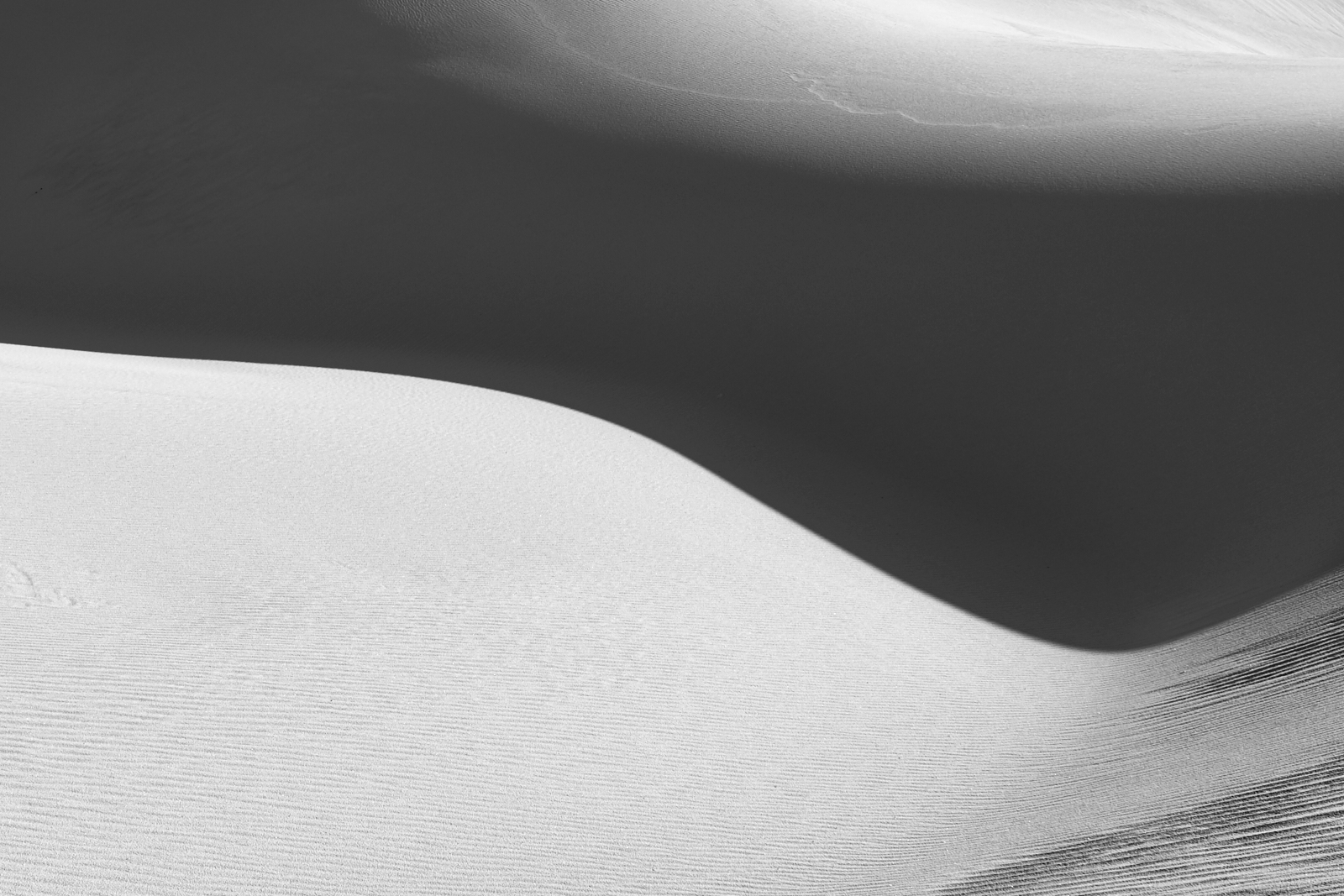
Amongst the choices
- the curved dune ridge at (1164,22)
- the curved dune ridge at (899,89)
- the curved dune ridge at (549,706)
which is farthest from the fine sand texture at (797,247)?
the curved dune ridge at (549,706)

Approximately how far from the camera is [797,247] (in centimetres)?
1160

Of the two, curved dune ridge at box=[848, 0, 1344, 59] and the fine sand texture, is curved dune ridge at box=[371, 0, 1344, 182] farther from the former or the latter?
curved dune ridge at box=[848, 0, 1344, 59]

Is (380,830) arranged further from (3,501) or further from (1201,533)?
(1201,533)

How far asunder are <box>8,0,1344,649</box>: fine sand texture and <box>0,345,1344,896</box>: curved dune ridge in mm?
1262

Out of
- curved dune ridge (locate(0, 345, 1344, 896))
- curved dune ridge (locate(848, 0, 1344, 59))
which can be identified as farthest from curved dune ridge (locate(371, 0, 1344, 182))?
curved dune ridge (locate(0, 345, 1344, 896))

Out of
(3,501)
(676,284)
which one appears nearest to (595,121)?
(676,284)

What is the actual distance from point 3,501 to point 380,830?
9.60ft

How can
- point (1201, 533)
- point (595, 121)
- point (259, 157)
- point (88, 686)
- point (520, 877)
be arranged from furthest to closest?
point (259, 157) → point (595, 121) → point (1201, 533) → point (88, 686) → point (520, 877)

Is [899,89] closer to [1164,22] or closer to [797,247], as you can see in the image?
[797,247]

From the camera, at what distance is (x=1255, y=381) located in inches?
336

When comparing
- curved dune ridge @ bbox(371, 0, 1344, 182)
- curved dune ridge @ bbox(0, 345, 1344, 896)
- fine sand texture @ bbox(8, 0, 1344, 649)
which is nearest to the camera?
curved dune ridge @ bbox(0, 345, 1344, 896)

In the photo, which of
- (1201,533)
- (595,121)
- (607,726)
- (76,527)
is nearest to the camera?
(607,726)

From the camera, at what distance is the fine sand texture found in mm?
8133

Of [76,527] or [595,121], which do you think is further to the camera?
[595,121]
